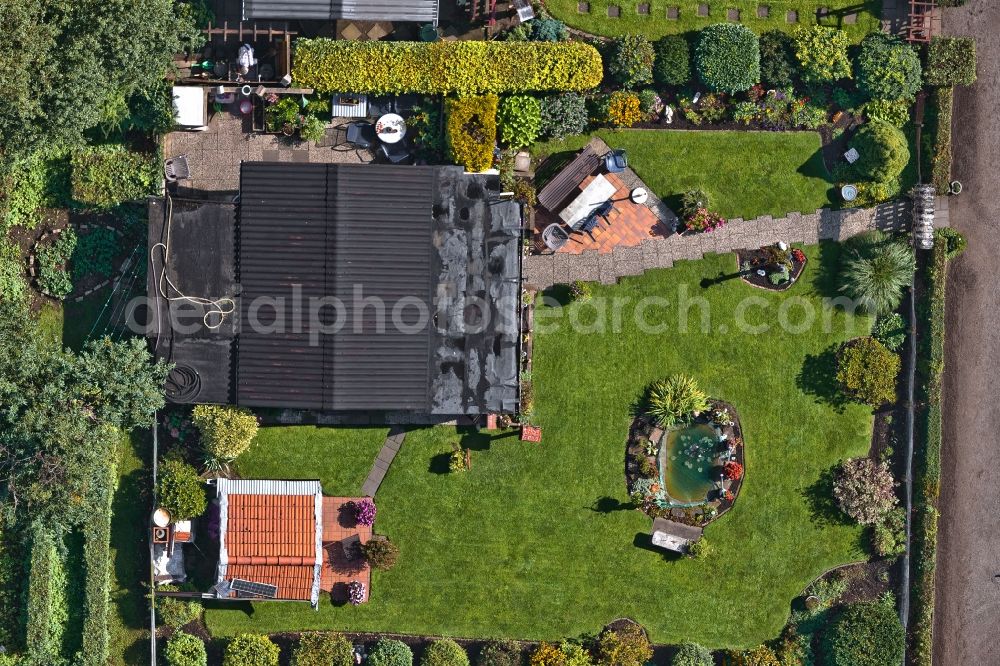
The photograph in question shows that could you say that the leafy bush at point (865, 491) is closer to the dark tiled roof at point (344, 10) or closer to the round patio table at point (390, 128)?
the round patio table at point (390, 128)

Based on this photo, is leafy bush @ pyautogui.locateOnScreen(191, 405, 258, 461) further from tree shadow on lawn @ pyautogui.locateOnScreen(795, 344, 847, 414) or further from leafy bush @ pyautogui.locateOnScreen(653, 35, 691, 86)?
tree shadow on lawn @ pyautogui.locateOnScreen(795, 344, 847, 414)

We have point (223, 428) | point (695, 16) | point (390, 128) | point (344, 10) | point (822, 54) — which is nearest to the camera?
point (223, 428)

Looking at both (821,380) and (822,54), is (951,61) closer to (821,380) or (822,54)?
(822,54)

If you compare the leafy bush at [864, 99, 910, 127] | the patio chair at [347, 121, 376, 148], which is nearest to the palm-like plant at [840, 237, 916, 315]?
the leafy bush at [864, 99, 910, 127]

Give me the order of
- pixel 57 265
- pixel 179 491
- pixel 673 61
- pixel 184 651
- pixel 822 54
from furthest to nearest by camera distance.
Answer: pixel 57 265, pixel 822 54, pixel 673 61, pixel 184 651, pixel 179 491

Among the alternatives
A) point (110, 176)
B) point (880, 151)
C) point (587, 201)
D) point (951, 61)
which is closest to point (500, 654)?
point (587, 201)

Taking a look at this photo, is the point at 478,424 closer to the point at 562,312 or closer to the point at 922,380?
the point at 562,312
